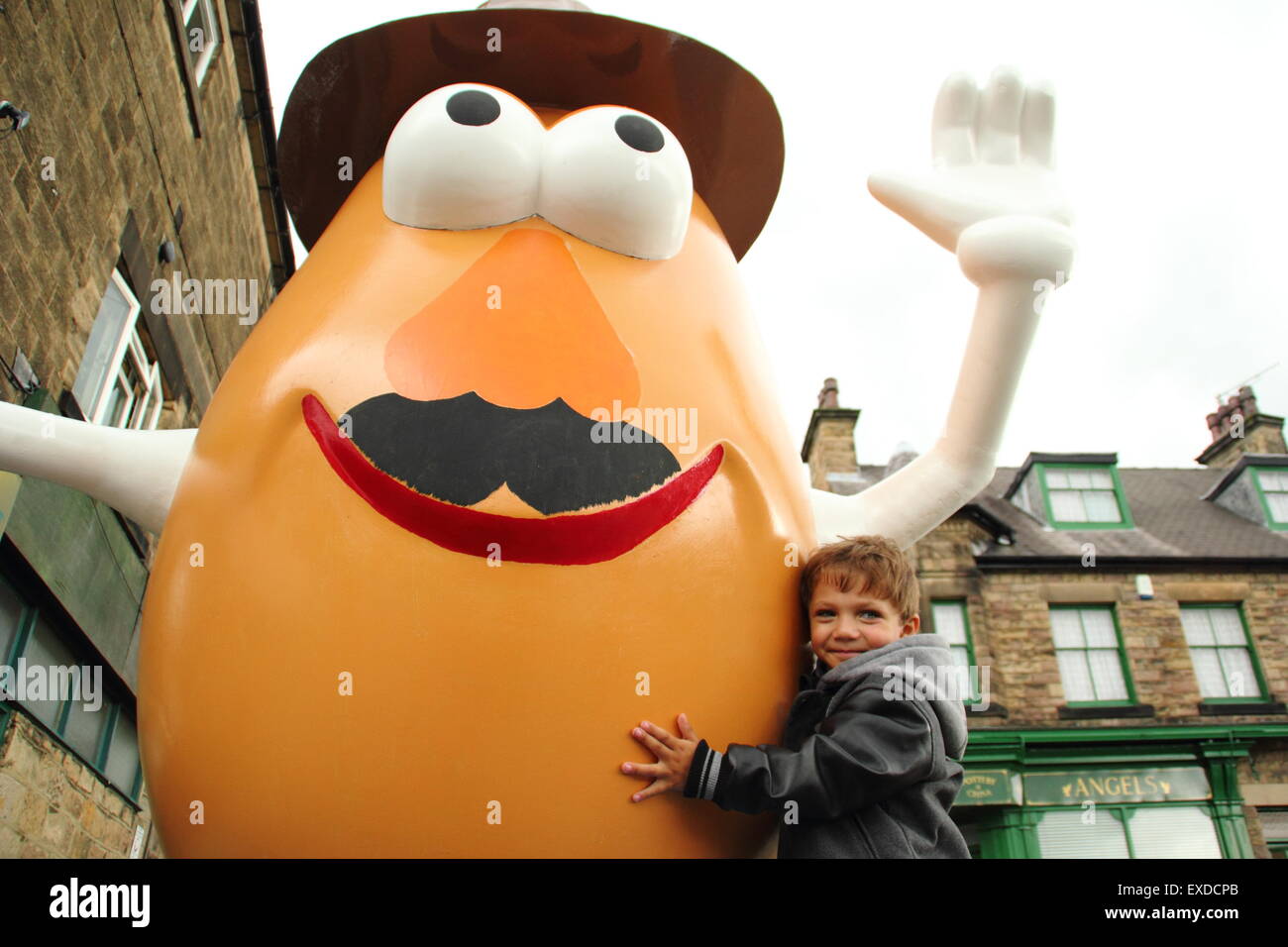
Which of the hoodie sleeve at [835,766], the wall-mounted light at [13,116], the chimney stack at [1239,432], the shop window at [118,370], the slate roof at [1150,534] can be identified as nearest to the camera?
the hoodie sleeve at [835,766]

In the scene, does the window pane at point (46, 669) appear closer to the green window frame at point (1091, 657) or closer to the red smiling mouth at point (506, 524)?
the red smiling mouth at point (506, 524)

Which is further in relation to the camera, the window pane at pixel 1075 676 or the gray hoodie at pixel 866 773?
the window pane at pixel 1075 676

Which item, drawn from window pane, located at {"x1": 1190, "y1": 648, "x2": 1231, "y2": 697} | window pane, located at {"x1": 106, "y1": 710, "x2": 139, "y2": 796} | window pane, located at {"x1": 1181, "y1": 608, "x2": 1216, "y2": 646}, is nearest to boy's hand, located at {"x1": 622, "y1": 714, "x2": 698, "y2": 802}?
window pane, located at {"x1": 106, "y1": 710, "x2": 139, "y2": 796}

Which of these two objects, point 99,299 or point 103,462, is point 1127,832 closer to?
point 99,299

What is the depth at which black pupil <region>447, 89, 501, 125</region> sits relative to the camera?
228 cm

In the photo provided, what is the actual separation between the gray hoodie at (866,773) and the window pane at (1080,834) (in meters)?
10.2

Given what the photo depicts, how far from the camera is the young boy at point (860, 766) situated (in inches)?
67.0

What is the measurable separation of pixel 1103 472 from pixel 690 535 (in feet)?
42.9

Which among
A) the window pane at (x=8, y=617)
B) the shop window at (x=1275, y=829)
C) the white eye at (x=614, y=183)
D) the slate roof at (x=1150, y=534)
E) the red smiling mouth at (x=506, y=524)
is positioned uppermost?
the slate roof at (x=1150, y=534)

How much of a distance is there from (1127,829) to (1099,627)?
2.34 metres

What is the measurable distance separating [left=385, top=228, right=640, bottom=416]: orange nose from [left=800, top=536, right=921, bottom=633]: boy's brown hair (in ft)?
1.79

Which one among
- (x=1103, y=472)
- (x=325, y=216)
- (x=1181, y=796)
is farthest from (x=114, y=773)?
(x=1103, y=472)

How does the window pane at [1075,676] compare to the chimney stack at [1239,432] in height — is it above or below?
below

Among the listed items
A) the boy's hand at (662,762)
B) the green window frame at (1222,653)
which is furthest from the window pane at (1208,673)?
the boy's hand at (662,762)
